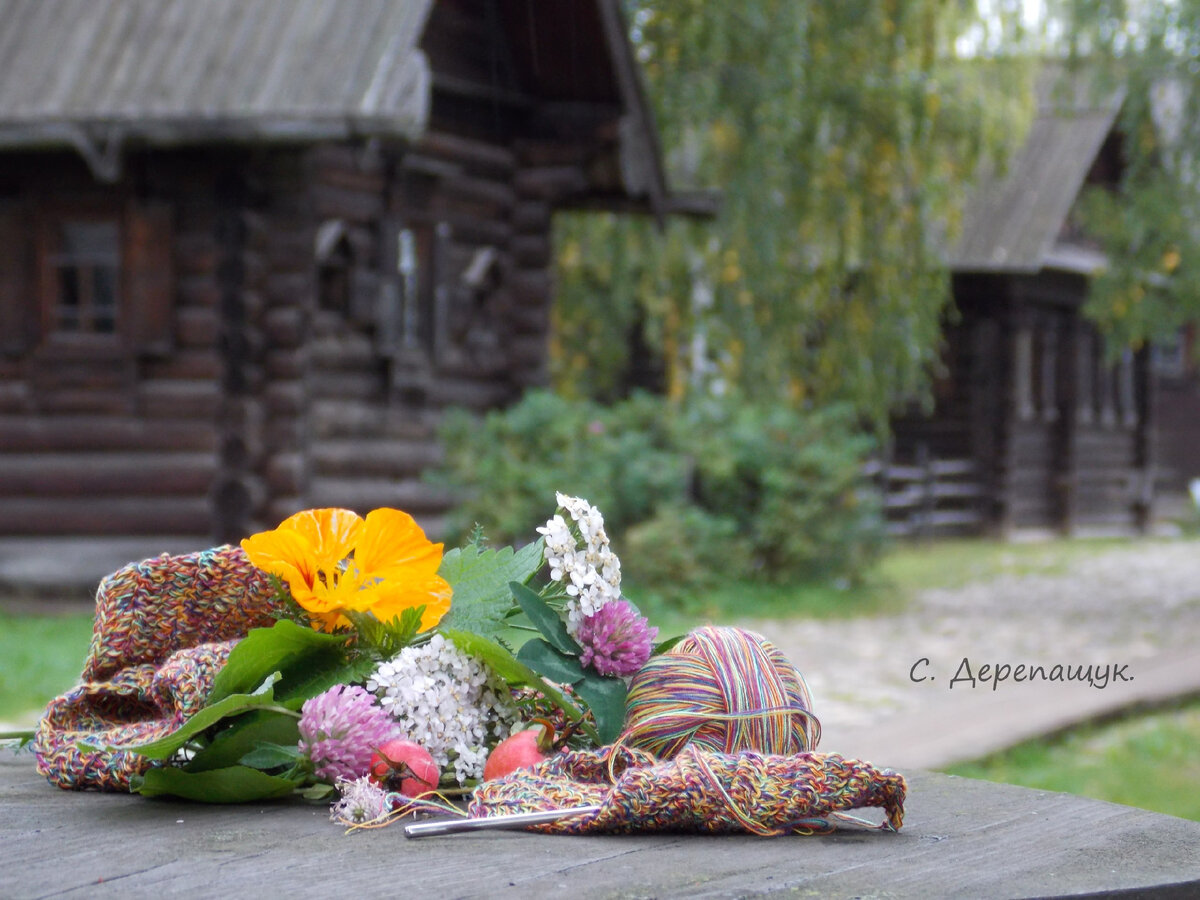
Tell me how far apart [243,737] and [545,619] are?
320 mm

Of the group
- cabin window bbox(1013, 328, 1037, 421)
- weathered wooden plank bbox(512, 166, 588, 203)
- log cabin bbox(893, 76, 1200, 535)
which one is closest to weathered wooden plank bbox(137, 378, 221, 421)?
weathered wooden plank bbox(512, 166, 588, 203)

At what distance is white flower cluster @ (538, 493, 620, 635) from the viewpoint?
1504 millimetres

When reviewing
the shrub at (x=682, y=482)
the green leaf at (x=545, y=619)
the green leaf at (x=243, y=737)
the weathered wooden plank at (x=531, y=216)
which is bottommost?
the shrub at (x=682, y=482)

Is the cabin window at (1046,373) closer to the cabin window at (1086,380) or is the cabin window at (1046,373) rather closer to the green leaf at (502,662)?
the cabin window at (1086,380)

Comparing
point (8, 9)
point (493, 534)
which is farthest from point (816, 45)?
point (8, 9)

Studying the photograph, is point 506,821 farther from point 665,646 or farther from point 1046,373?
point 1046,373

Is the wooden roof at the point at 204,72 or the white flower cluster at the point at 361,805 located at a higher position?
the wooden roof at the point at 204,72

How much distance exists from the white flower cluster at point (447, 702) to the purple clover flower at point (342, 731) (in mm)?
19

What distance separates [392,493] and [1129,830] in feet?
27.8

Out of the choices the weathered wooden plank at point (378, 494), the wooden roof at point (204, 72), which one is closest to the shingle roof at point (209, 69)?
the wooden roof at point (204, 72)

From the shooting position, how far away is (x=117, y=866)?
1.26 metres

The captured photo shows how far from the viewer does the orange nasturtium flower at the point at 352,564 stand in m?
1.54

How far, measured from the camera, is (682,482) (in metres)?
→ 10.5

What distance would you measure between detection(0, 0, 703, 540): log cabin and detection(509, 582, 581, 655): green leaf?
6.24 meters
